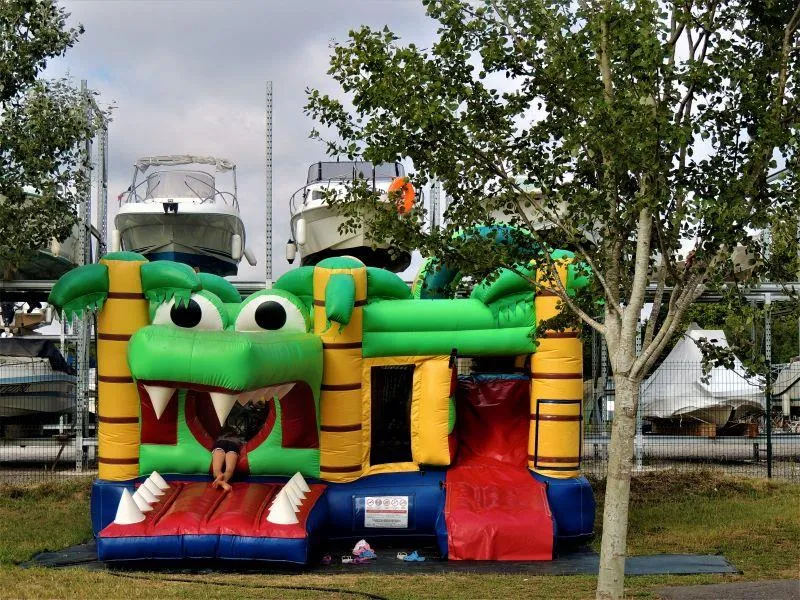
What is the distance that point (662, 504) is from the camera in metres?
11.7

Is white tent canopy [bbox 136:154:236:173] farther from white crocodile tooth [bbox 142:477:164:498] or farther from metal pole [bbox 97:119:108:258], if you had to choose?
white crocodile tooth [bbox 142:477:164:498]

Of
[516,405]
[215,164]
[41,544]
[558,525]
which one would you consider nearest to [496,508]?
[558,525]

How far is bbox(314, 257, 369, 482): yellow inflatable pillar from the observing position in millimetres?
9445

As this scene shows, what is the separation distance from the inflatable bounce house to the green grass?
0.89 m

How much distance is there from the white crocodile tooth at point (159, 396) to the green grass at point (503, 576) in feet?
4.98

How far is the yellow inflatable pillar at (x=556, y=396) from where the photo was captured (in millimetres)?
9453

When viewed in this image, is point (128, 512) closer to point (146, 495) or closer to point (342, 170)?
point (146, 495)

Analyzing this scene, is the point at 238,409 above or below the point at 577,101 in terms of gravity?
below

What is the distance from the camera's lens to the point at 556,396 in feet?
31.0

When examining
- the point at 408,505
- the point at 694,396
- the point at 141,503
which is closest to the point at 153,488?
the point at 141,503

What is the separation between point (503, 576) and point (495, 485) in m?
1.45

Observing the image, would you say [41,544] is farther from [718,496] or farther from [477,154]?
[718,496]

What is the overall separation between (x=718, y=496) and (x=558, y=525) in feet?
12.2

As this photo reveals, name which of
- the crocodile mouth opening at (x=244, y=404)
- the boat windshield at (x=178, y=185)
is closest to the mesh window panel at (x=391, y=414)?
the crocodile mouth opening at (x=244, y=404)
